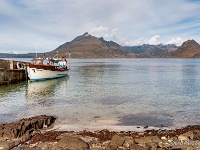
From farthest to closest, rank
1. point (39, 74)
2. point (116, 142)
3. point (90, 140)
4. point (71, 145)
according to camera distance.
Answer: point (39, 74) → point (90, 140) → point (116, 142) → point (71, 145)

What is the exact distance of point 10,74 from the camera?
46312 millimetres

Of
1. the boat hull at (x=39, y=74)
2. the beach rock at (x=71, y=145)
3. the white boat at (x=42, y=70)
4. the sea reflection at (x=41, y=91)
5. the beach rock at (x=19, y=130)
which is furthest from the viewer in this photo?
the boat hull at (x=39, y=74)

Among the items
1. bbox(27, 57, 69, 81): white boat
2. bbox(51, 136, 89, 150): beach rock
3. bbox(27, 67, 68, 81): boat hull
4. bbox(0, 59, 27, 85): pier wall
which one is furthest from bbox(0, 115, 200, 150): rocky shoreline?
bbox(27, 67, 68, 81): boat hull

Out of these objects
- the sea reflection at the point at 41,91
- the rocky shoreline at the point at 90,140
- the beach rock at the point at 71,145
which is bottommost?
the sea reflection at the point at 41,91

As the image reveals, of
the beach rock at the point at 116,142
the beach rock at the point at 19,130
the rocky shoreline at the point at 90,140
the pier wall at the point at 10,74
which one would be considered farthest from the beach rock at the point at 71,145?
the pier wall at the point at 10,74

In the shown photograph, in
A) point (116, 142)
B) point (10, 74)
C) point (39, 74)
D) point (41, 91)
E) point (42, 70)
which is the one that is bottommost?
point (41, 91)

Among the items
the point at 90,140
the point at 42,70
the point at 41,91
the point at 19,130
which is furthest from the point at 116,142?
the point at 42,70

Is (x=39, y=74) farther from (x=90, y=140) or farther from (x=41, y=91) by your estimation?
(x=90, y=140)

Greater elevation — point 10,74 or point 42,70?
point 42,70

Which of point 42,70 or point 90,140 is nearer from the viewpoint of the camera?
point 90,140

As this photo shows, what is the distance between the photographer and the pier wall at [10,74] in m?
43.8

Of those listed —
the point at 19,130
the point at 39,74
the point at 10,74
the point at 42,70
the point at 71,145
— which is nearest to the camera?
the point at 71,145

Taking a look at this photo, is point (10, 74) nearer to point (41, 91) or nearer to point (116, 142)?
point (41, 91)

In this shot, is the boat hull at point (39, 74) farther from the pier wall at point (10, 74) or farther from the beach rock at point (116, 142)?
the beach rock at point (116, 142)
